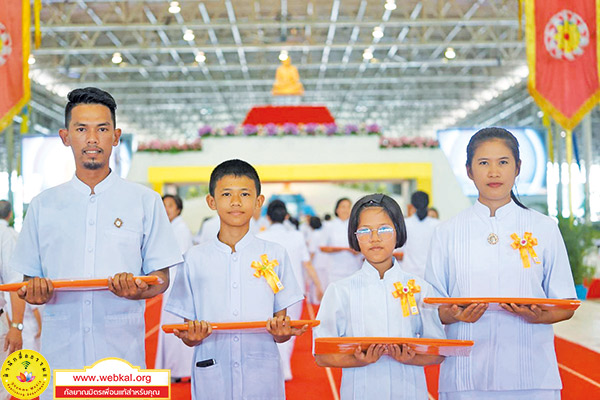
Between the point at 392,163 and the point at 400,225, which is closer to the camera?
the point at 400,225

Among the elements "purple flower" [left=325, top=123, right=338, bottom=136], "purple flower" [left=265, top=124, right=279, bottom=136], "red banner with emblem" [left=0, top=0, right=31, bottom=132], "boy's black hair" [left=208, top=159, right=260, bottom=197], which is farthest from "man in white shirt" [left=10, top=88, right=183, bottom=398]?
"purple flower" [left=325, top=123, right=338, bottom=136]

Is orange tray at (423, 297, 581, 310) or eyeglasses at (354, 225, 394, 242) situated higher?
eyeglasses at (354, 225, 394, 242)

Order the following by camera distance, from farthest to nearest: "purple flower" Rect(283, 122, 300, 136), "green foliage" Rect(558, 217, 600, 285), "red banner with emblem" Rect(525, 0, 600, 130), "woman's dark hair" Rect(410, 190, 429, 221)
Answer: "purple flower" Rect(283, 122, 300, 136) < "green foliage" Rect(558, 217, 600, 285) < "red banner with emblem" Rect(525, 0, 600, 130) < "woman's dark hair" Rect(410, 190, 429, 221)

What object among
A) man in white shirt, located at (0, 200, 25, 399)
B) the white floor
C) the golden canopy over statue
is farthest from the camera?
the golden canopy over statue

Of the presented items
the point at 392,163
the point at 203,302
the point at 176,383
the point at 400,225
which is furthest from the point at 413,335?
the point at 392,163

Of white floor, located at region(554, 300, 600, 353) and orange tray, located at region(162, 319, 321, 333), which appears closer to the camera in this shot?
orange tray, located at region(162, 319, 321, 333)

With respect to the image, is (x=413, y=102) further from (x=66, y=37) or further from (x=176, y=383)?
(x=176, y=383)

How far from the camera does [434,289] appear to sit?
8.56 feet

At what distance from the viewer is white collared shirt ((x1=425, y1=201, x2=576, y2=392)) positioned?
8.41ft

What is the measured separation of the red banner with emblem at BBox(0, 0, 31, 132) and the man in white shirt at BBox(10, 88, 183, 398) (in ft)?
11.7

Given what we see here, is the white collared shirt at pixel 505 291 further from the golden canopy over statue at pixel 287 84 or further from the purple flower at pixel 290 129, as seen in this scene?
the golden canopy over statue at pixel 287 84

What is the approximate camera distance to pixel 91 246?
2533mm

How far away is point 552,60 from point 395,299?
5.44m

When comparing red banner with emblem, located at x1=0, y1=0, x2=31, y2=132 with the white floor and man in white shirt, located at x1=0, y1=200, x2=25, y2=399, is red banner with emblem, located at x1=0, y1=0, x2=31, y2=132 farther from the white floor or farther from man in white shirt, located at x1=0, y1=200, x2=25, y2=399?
the white floor
